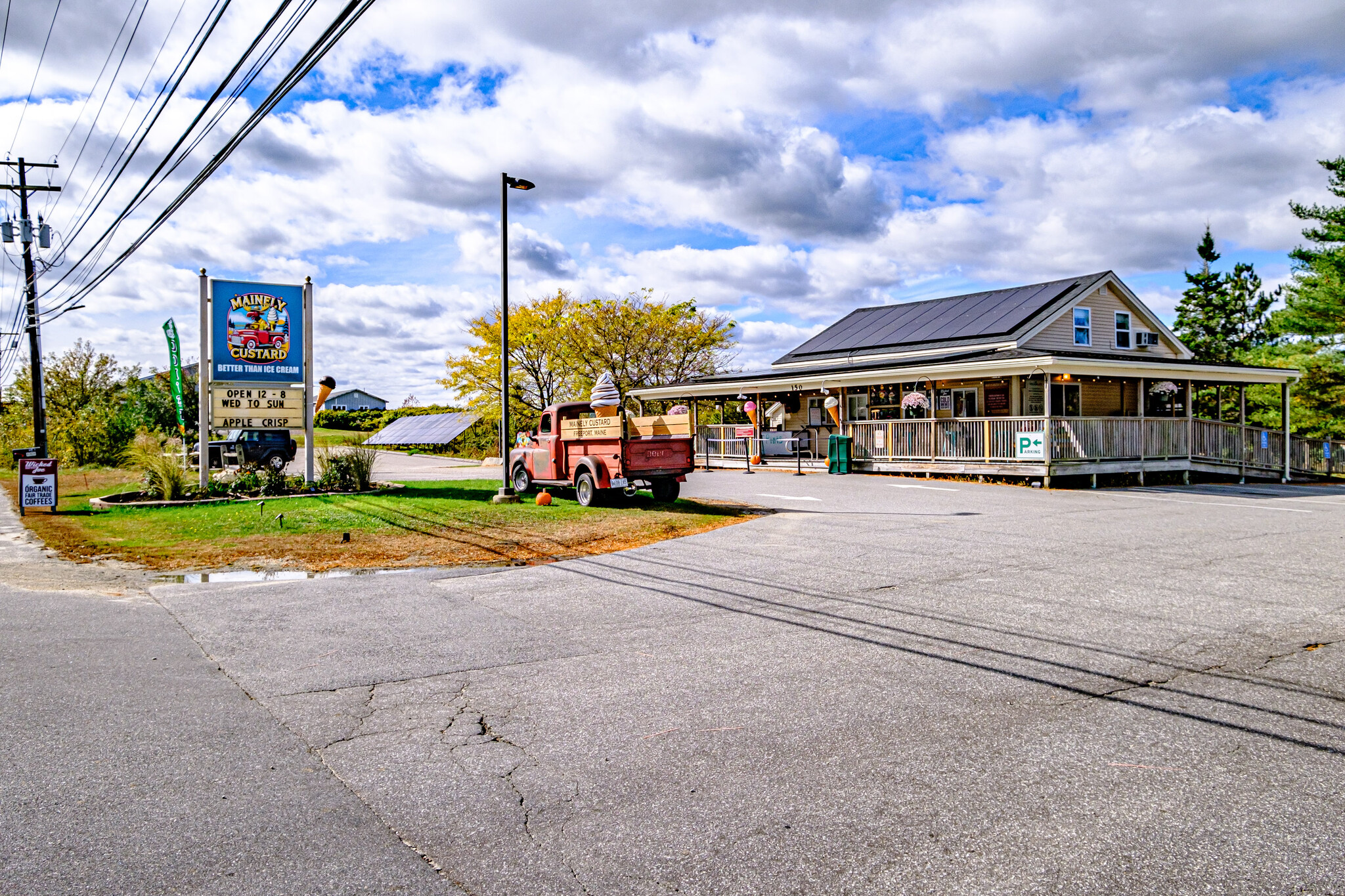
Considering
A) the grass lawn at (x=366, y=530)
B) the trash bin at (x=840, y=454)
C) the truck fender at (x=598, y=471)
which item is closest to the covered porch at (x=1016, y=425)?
the trash bin at (x=840, y=454)

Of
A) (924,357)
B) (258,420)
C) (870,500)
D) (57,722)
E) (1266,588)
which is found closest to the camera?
(57,722)

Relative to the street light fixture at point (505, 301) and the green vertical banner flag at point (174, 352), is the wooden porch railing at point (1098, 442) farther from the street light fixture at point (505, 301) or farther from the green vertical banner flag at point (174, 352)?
the green vertical banner flag at point (174, 352)

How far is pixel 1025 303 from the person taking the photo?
29.1m

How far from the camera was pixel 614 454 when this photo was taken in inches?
643

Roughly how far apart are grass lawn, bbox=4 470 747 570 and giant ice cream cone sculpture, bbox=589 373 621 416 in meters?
1.99

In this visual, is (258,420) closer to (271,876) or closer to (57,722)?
(57,722)

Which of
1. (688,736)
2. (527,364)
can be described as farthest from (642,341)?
(688,736)

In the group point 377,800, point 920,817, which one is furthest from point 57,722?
point 920,817

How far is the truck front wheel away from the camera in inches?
662

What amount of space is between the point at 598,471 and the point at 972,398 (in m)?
16.5

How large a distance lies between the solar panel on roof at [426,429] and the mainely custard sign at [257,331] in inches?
869

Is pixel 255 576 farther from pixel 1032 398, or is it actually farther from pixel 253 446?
pixel 253 446

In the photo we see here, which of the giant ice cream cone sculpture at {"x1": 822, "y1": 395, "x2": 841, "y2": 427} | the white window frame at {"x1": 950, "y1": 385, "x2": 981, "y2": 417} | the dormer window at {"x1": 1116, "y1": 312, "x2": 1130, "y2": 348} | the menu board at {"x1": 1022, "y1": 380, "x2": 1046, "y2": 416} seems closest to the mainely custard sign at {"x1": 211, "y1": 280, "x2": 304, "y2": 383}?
the giant ice cream cone sculpture at {"x1": 822, "y1": 395, "x2": 841, "y2": 427}

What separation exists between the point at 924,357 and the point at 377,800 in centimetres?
2603
